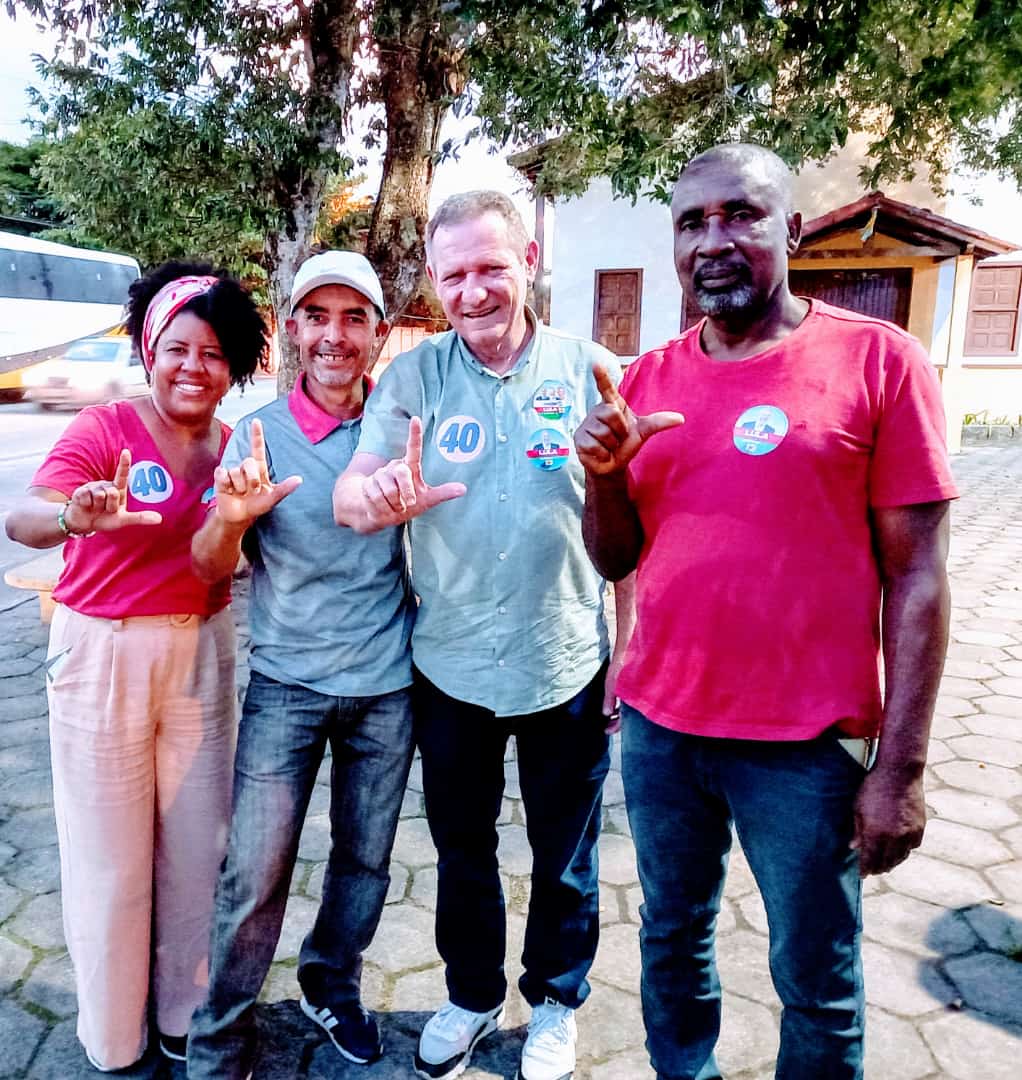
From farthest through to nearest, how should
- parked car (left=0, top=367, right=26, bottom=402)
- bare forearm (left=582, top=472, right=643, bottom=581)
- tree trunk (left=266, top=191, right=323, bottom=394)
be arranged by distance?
1. parked car (left=0, top=367, right=26, bottom=402)
2. tree trunk (left=266, top=191, right=323, bottom=394)
3. bare forearm (left=582, top=472, right=643, bottom=581)

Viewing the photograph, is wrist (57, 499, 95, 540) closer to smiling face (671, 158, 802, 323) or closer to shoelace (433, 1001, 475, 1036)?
smiling face (671, 158, 802, 323)

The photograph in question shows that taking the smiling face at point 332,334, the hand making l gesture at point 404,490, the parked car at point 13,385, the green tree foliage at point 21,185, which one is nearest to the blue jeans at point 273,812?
the hand making l gesture at point 404,490

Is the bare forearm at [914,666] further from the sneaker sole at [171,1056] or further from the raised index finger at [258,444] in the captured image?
the sneaker sole at [171,1056]

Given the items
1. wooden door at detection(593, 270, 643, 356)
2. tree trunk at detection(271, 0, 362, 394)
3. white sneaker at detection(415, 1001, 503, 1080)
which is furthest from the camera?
wooden door at detection(593, 270, 643, 356)

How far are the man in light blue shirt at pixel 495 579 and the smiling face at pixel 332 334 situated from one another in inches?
5.6

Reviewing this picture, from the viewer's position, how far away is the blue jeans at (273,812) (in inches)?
81.0

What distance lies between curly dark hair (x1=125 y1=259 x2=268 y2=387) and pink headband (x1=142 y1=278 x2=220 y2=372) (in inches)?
0.7

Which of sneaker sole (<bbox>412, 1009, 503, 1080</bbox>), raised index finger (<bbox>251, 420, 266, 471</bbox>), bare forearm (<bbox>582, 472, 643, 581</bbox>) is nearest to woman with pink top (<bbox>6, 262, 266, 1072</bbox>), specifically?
raised index finger (<bbox>251, 420, 266, 471</bbox>)

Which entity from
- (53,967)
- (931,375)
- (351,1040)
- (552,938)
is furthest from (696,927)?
(53,967)

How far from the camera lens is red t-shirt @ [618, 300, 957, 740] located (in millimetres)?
1538

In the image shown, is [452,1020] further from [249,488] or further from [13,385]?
[13,385]

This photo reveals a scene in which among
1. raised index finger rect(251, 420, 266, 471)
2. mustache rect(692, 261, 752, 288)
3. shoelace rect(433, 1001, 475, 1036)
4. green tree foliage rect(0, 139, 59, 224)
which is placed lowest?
shoelace rect(433, 1001, 475, 1036)

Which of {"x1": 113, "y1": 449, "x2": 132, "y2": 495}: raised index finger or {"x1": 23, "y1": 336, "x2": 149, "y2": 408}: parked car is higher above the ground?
{"x1": 113, "y1": 449, "x2": 132, "y2": 495}: raised index finger

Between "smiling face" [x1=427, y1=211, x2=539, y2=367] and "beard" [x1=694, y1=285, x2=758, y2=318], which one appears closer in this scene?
"beard" [x1=694, y1=285, x2=758, y2=318]
